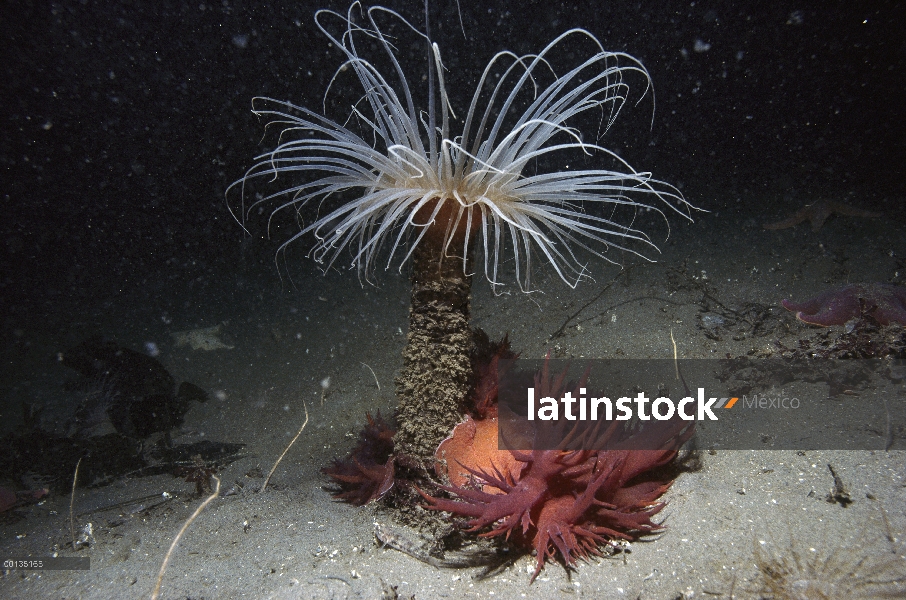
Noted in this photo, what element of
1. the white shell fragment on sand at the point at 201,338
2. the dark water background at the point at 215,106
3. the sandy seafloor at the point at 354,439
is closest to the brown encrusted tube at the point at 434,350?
the sandy seafloor at the point at 354,439

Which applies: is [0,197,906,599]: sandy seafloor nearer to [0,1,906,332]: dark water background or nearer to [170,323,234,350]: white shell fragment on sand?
[170,323,234,350]: white shell fragment on sand

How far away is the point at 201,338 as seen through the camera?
23.1 feet

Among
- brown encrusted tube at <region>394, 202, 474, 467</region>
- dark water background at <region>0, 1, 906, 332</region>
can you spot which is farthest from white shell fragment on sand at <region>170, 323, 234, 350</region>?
brown encrusted tube at <region>394, 202, 474, 467</region>

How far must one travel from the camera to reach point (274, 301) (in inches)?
304

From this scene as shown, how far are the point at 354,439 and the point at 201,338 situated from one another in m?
4.18

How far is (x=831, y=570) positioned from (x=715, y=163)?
29.7ft

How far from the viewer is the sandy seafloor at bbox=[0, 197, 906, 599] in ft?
7.10

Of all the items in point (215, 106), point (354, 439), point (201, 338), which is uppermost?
point (215, 106)

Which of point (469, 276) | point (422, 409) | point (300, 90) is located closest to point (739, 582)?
point (422, 409)

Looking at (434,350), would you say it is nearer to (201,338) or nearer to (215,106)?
(201,338)

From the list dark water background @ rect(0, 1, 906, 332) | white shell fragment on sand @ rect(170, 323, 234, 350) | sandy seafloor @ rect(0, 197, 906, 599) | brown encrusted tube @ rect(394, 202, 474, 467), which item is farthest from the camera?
dark water background @ rect(0, 1, 906, 332)

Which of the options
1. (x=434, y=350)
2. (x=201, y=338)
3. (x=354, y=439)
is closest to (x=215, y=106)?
(x=201, y=338)

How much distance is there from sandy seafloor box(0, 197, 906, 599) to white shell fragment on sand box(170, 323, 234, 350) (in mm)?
145

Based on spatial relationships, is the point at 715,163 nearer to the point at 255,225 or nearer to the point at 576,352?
the point at 576,352
